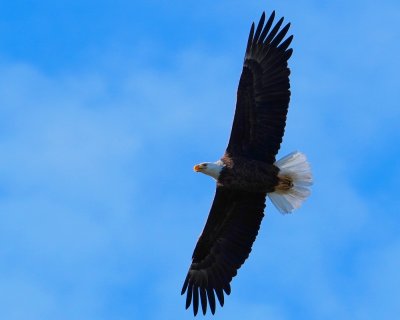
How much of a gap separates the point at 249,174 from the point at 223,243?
1198 millimetres

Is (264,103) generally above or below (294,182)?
above

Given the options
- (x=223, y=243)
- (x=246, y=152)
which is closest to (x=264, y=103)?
(x=246, y=152)

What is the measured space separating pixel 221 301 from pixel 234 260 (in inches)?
22.4

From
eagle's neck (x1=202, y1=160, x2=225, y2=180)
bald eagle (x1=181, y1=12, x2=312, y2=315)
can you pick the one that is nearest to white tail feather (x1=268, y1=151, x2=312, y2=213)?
bald eagle (x1=181, y1=12, x2=312, y2=315)

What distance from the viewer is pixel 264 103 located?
14.9 m

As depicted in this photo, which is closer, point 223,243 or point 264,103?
point 264,103

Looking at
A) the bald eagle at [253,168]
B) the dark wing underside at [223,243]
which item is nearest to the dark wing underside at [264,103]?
the bald eagle at [253,168]

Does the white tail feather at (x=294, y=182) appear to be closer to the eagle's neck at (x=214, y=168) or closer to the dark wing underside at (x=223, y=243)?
the dark wing underside at (x=223, y=243)

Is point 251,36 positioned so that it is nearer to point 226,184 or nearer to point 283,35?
point 283,35

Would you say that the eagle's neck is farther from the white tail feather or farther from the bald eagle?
the white tail feather

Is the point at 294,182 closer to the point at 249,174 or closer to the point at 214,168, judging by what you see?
the point at 249,174

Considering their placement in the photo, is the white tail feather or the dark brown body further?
the white tail feather

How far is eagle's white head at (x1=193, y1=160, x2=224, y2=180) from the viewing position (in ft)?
49.1

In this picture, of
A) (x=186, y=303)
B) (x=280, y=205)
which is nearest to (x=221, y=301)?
(x=186, y=303)
